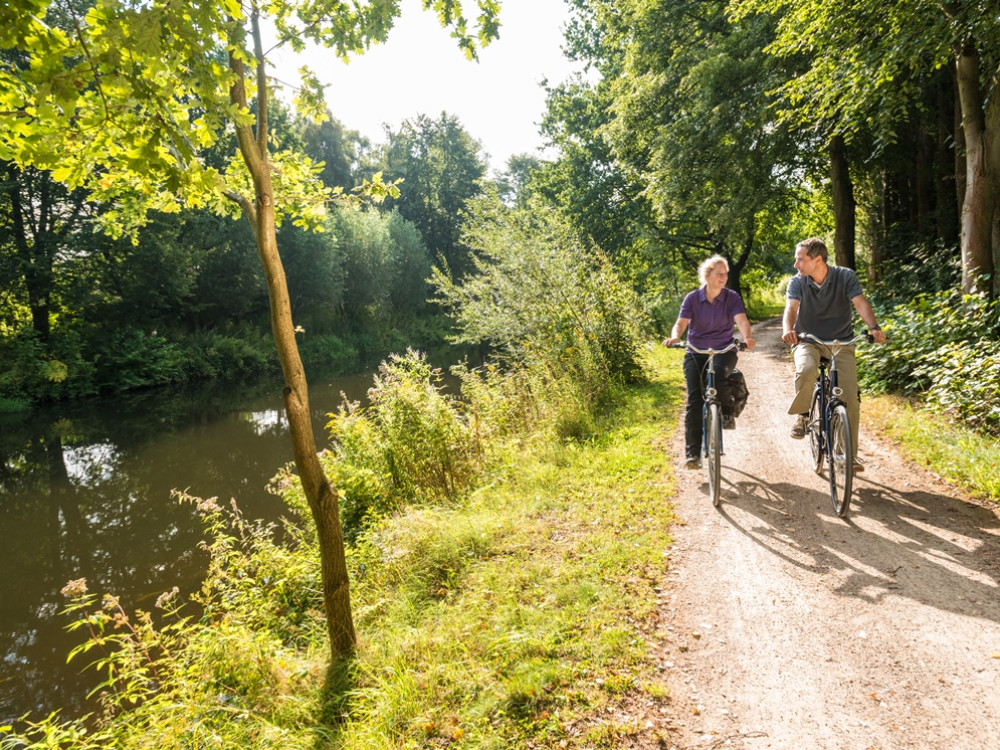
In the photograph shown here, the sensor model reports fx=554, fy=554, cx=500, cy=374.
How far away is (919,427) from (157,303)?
98.2 feet

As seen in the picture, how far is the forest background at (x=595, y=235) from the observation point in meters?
6.89

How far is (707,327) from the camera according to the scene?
5527 millimetres

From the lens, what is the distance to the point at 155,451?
1373 centimetres

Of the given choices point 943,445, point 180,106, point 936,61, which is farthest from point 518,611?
point 936,61

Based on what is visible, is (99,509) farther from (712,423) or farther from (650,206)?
(650,206)

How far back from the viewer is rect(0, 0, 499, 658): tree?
7.00 feet

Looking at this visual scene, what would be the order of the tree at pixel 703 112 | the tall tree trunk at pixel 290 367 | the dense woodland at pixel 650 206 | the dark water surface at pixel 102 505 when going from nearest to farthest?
1. the tall tree trunk at pixel 290 367
2. the dark water surface at pixel 102 505
3. the dense woodland at pixel 650 206
4. the tree at pixel 703 112

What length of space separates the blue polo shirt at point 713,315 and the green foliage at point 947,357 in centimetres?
279

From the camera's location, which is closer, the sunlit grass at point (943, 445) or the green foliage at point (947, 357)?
the sunlit grass at point (943, 445)

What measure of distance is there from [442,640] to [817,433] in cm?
407

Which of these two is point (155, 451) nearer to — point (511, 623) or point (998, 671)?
point (511, 623)

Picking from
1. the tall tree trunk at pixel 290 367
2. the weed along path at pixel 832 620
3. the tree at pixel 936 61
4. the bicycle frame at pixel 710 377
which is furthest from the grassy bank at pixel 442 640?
the tree at pixel 936 61

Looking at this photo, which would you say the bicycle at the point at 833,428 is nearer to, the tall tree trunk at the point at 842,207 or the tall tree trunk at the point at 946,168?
the tall tree trunk at the point at 946,168

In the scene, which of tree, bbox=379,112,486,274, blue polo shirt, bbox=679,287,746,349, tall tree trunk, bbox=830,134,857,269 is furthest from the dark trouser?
tree, bbox=379,112,486,274
